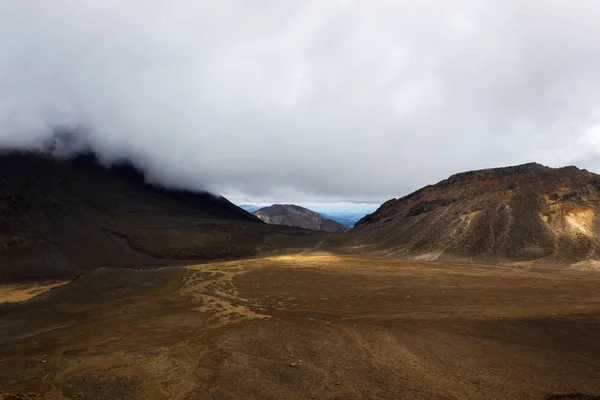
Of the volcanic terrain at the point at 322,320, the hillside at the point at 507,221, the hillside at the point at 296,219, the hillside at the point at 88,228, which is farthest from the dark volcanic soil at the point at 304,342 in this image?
the hillside at the point at 296,219

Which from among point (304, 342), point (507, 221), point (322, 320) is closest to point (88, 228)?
point (322, 320)

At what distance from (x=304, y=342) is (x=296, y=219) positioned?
562ft

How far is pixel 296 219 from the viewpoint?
184 metres

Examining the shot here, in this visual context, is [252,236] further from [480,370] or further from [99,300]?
[480,370]

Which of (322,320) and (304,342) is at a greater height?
(322,320)

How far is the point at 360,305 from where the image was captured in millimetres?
18953

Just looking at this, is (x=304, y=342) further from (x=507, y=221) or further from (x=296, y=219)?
(x=296, y=219)

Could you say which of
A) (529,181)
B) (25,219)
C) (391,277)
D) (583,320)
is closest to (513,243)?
(529,181)

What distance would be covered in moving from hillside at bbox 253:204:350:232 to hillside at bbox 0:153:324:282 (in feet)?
324

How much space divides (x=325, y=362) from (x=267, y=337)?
3.37 meters

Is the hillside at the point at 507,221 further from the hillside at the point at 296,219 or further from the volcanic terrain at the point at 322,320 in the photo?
the hillside at the point at 296,219

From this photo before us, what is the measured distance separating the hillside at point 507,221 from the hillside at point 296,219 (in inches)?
4648

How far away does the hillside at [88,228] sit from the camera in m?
42.2

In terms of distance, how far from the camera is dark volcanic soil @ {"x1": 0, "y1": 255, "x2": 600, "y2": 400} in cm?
957
